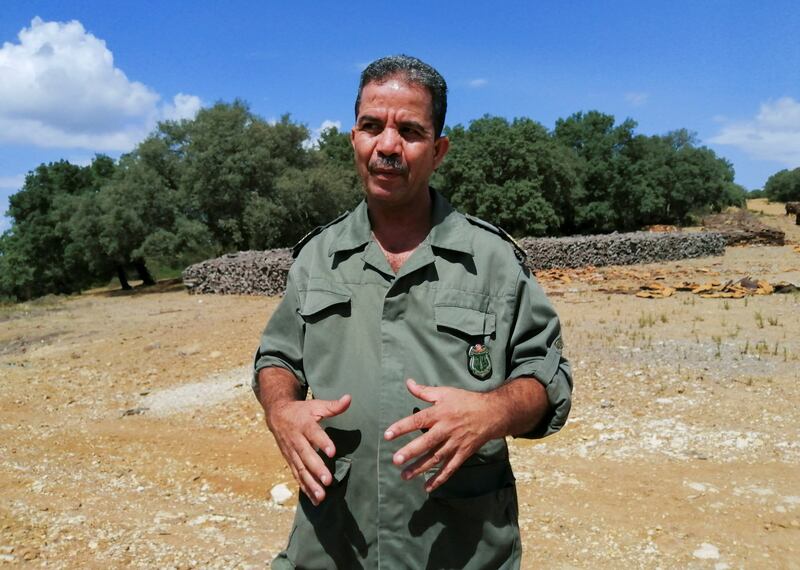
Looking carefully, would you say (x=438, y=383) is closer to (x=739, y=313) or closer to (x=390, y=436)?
(x=390, y=436)

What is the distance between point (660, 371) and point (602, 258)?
14.5 metres

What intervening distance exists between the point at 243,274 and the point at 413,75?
49.8ft

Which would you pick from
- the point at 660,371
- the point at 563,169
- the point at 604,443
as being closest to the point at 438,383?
the point at 604,443

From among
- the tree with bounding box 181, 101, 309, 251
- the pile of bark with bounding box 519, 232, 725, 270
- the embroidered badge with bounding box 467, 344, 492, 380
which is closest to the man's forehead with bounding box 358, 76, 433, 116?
the embroidered badge with bounding box 467, 344, 492, 380

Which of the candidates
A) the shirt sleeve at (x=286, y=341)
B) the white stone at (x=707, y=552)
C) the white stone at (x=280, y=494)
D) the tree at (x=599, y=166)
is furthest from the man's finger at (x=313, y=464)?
the tree at (x=599, y=166)

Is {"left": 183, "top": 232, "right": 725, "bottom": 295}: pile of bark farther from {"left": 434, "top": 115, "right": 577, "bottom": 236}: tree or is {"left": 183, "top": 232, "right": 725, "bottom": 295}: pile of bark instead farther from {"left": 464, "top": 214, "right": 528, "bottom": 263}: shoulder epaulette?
{"left": 464, "top": 214, "right": 528, "bottom": 263}: shoulder epaulette

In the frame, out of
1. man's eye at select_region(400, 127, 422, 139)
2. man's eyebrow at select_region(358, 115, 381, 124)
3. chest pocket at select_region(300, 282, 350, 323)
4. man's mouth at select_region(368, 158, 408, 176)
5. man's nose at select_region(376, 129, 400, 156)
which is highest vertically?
man's eyebrow at select_region(358, 115, 381, 124)

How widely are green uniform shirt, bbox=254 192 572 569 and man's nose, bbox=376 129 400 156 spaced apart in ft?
0.73

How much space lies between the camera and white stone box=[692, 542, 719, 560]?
3.50 metres

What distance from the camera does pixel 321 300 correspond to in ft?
5.26

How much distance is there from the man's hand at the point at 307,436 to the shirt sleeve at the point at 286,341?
163 mm

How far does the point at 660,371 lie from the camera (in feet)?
22.2

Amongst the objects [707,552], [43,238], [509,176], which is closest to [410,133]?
[707,552]

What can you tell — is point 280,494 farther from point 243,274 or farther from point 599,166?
point 599,166
